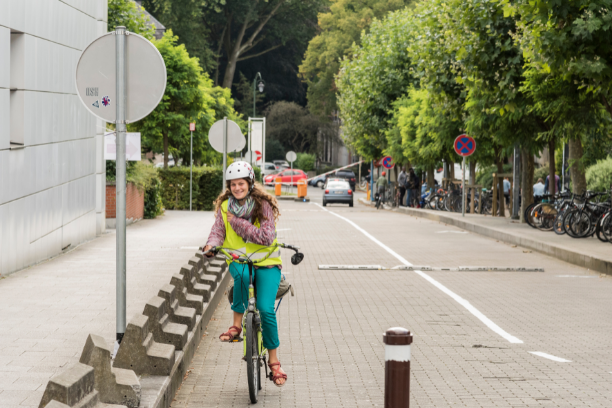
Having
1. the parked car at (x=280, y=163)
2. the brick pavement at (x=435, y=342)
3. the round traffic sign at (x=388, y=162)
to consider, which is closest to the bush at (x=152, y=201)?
the brick pavement at (x=435, y=342)

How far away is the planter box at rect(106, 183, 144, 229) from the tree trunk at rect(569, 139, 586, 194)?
11.2 meters

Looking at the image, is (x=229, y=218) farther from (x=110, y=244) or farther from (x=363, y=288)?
(x=110, y=244)

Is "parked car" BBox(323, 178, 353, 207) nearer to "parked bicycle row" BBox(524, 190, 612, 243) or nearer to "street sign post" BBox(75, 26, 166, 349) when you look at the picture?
"parked bicycle row" BBox(524, 190, 612, 243)

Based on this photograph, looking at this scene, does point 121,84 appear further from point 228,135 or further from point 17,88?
point 228,135

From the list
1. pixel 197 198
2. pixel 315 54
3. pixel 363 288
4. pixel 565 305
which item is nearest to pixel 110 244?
pixel 363 288

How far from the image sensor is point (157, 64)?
21.2 feet

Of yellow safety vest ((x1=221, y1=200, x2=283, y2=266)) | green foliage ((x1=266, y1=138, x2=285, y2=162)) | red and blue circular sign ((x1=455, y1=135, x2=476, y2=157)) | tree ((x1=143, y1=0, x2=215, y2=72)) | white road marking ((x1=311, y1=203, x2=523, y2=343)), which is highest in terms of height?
tree ((x1=143, y1=0, x2=215, y2=72))

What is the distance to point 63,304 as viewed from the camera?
29.7ft

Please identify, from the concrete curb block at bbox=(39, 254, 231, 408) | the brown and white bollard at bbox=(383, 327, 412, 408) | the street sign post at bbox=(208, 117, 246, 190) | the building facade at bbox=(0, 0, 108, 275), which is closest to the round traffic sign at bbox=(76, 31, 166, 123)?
the concrete curb block at bbox=(39, 254, 231, 408)

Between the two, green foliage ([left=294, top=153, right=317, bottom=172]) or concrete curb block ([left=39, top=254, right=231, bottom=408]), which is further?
green foliage ([left=294, top=153, right=317, bottom=172])

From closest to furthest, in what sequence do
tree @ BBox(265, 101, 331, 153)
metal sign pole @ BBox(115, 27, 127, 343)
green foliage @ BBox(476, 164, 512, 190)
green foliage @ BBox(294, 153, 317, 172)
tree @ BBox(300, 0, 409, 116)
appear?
metal sign pole @ BBox(115, 27, 127, 343) < green foliage @ BBox(476, 164, 512, 190) < tree @ BBox(300, 0, 409, 116) < tree @ BBox(265, 101, 331, 153) < green foliage @ BBox(294, 153, 317, 172)

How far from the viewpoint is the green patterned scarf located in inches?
238

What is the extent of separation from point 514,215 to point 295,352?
2186 cm

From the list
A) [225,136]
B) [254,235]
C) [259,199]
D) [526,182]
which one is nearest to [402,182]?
[526,182]
